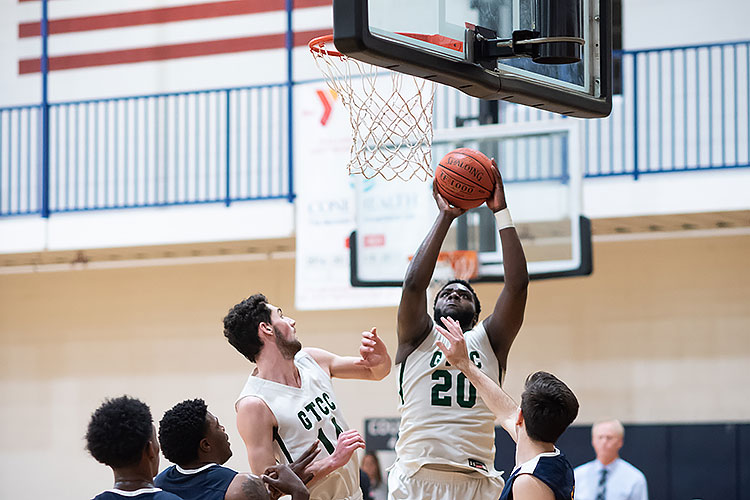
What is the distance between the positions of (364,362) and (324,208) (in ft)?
16.5

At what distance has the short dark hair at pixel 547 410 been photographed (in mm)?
3803

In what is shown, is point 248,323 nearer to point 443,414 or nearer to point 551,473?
point 443,414

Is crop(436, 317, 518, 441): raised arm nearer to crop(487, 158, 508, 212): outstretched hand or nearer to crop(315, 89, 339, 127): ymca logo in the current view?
crop(487, 158, 508, 212): outstretched hand

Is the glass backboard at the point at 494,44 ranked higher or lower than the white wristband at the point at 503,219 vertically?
higher

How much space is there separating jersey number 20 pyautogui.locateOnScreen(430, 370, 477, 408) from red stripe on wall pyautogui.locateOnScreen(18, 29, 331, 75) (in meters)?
8.05

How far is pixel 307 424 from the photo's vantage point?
4527mm

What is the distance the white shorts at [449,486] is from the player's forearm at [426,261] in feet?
2.71

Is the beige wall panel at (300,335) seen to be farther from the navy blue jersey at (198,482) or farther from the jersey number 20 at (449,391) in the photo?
the navy blue jersey at (198,482)

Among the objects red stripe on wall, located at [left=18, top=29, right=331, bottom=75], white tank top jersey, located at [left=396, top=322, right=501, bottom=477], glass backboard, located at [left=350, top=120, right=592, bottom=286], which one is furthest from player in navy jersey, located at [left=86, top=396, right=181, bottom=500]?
red stripe on wall, located at [left=18, top=29, right=331, bottom=75]

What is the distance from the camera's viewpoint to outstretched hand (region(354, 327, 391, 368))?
480 cm

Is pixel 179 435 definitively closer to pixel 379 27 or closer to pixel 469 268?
pixel 379 27

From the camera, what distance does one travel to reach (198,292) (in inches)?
485

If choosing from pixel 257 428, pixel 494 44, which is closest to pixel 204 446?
pixel 257 428

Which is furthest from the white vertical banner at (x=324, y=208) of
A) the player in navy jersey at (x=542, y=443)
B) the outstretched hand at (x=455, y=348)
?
the player in navy jersey at (x=542, y=443)
